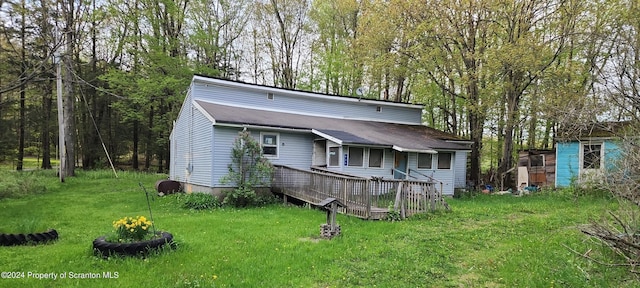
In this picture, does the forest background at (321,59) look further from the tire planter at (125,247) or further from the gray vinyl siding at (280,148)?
the gray vinyl siding at (280,148)

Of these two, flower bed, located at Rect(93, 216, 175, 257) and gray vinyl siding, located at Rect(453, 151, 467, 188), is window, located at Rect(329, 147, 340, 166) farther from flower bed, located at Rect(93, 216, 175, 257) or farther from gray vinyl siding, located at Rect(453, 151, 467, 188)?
flower bed, located at Rect(93, 216, 175, 257)

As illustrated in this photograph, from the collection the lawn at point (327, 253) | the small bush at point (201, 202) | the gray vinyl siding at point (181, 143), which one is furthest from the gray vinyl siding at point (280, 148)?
the gray vinyl siding at point (181, 143)

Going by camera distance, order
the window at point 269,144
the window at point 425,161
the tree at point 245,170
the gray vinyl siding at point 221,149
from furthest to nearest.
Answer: the window at point 425,161 → the window at point 269,144 → the gray vinyl siding at point 221,149 → the tree at point 245,170

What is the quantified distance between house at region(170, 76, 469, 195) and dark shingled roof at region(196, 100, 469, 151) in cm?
4

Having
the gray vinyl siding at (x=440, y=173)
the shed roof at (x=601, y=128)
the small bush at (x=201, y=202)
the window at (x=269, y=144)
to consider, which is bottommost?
the small bush at (x=201, y=202)

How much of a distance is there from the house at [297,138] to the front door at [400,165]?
0.15ft

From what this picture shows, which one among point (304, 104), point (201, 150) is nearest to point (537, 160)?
point (304, 104)

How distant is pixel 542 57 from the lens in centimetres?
1667

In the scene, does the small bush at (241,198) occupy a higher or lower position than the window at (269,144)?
lower

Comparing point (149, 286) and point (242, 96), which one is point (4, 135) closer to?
point (242, 96)

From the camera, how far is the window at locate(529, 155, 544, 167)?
19.6 meters

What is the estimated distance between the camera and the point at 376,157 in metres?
15.0

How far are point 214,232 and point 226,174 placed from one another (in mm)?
5586

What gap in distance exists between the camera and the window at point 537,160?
1964 centimetres
